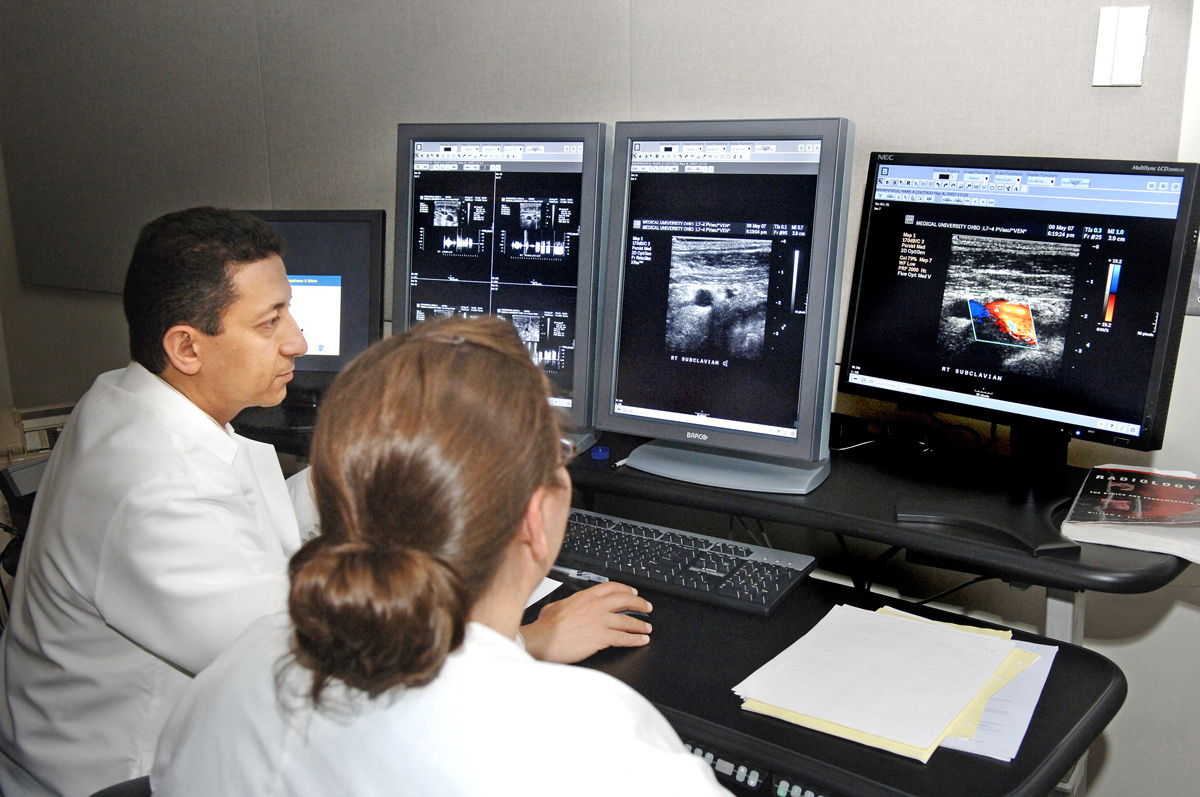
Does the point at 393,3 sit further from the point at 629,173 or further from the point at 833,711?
the point at 833,711

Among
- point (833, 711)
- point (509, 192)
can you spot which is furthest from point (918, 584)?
point (509, 192)

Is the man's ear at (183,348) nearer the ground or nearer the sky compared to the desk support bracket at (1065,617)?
nearer the sky

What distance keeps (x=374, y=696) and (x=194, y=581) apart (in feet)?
1.74

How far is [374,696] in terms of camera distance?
0.68 m

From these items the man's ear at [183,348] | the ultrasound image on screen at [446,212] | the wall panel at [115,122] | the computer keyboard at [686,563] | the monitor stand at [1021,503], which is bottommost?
the computer keyboard at [686,563]

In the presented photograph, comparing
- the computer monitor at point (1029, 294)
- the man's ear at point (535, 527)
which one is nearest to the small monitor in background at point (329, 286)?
the computer monitor at point (1029, 294)

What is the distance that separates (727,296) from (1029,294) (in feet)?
1.43

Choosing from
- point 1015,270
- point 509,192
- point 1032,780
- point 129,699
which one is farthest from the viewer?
point 509,192

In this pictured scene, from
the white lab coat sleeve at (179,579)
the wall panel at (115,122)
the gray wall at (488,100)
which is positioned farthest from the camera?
the wall panel at (115,122)

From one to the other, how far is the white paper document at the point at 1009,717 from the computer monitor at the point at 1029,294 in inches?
11.9

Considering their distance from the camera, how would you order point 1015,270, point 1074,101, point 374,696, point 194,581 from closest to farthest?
point 374,696 < point 194,581 < point 1015,270 < point 1074,101

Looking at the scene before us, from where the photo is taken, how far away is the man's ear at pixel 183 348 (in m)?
1.29

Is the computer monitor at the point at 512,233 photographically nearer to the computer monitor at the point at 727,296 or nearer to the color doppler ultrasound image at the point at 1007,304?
the computer monitor at the point at 727,296

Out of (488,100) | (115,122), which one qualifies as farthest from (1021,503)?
(115,122)
